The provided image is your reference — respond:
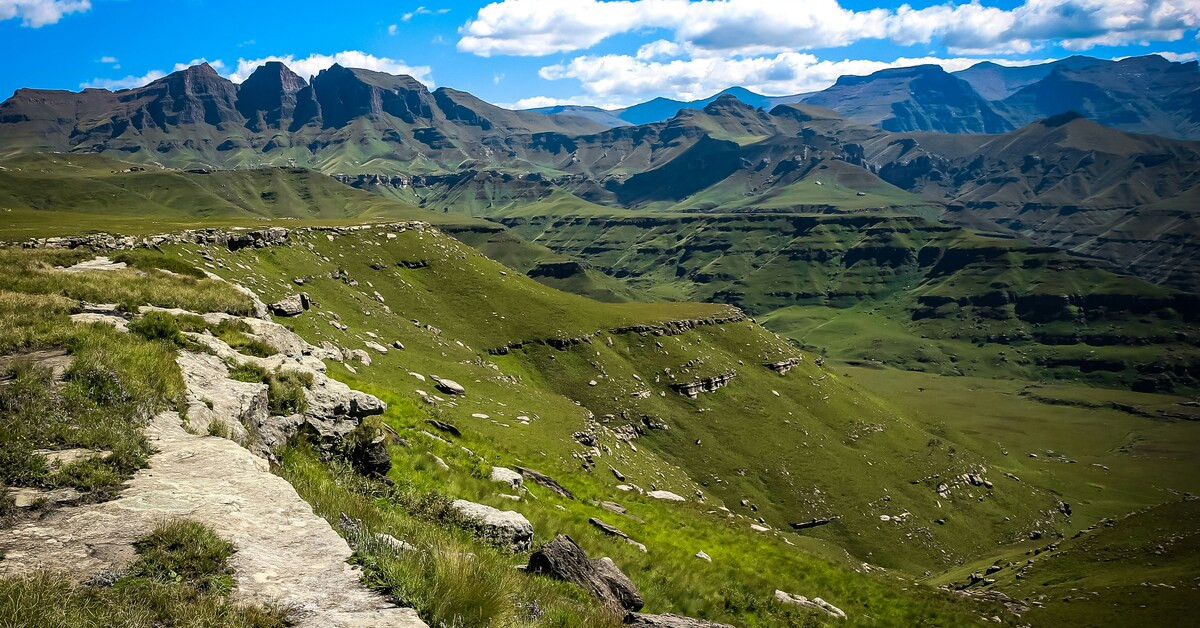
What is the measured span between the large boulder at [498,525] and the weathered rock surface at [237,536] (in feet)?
15.8

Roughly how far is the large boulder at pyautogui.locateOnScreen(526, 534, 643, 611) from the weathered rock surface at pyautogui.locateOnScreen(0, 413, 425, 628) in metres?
5.00

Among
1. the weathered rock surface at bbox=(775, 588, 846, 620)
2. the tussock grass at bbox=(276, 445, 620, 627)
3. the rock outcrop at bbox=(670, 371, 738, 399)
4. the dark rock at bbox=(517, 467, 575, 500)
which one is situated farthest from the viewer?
the rock outcrop at bbox=(670, 371, 738, 399)

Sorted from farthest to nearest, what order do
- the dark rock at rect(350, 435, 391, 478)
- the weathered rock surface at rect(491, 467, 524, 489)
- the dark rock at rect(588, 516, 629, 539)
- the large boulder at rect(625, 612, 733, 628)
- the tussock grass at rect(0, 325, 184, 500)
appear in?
the weathered rock surface at rect(491, 467, 524, 489), the dark rock at rect(588, 516, 629, 539), the dark rock at rect(350, 435, 391, 478), the large boulder at rect(625, 612, 733, 628), the tussock grass at rect(0, 325, 184, 500)

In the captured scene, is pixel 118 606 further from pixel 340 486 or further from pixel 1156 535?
pixel 1156 535

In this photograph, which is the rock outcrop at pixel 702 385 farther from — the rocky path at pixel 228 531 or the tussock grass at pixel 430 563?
the rocky path at pixel 228 531

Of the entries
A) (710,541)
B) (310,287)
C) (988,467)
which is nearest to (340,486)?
(710,541)

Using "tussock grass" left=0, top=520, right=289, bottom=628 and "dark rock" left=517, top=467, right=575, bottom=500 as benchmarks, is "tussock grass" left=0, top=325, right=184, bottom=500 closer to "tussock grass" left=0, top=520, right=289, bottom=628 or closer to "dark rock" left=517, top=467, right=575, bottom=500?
"tussock grass" left=0, top=520, right=289, bottom=628

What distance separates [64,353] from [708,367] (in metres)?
108

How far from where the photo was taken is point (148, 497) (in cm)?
985

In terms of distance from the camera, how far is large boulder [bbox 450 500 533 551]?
47.8ft

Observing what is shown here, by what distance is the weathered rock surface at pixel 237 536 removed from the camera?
25.7 feet

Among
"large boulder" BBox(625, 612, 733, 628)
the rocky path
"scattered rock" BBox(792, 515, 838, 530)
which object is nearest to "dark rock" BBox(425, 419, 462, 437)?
the rocky path

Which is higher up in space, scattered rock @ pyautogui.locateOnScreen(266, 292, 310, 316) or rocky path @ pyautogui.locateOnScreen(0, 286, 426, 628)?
rocky path @ pyautogui.locateOnScreen(0, 286, 426, 628)

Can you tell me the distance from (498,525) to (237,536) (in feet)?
22.0
